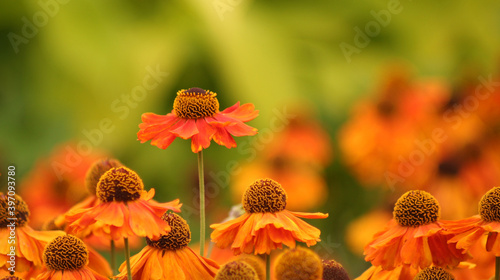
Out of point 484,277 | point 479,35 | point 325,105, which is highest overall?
point 479,35

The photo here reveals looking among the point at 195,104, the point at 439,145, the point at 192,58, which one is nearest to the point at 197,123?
the point at 195,104

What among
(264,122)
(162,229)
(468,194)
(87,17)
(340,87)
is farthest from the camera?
(87,17)

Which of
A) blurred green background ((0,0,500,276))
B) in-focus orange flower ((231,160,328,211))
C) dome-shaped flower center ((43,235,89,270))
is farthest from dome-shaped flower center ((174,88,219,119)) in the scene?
blurred green background ((0,0,500,276))

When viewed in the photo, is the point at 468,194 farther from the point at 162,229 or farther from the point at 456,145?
the point at 162,229

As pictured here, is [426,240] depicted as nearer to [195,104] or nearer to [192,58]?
[195,104]

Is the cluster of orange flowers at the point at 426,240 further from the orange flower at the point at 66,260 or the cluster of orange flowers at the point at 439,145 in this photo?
the cluster of orange flowers at the point at 439,145

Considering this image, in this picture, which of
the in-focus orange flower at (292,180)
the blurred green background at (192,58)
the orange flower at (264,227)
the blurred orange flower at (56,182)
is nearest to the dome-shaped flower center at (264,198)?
the orange flower at (264,227)

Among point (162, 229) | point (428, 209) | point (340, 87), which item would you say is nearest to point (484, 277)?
point (428, 209)
